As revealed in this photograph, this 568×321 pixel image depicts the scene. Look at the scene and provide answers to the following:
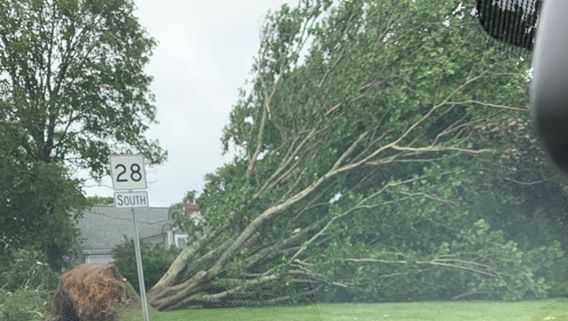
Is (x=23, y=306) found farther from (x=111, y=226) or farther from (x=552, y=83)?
(x=552, y=83)

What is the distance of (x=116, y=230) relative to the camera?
21000mm

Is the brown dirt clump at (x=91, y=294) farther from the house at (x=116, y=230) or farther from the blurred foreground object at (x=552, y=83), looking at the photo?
the blurred foreground object at (x=552, y=83)

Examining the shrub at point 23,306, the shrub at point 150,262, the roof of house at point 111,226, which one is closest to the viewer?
the shrub at point 23,306

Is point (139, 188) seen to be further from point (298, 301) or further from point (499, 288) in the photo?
point (499, 288)

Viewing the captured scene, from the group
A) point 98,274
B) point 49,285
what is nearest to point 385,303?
point 98,274

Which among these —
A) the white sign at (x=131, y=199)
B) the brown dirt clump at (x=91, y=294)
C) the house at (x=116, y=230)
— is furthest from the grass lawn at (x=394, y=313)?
the house at (x=116, y=230)

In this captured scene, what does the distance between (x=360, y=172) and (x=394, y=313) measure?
2846 millimetres

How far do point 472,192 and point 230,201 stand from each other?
13.6 feet

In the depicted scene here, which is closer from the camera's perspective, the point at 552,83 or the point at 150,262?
the point at 552,83

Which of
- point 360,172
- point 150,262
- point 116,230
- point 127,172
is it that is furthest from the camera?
point 116,230

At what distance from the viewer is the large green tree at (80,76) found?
17984 millimetres

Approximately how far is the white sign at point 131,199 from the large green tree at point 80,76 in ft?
29.0

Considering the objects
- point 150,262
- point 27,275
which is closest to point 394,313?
point 150,262

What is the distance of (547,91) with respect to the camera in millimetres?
1089
